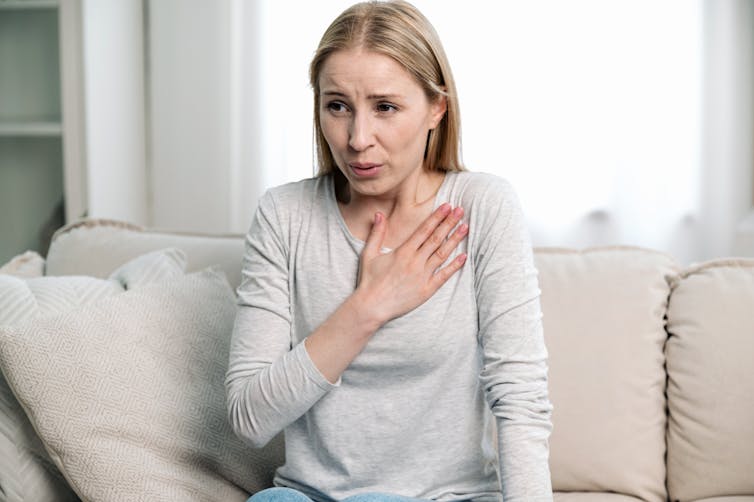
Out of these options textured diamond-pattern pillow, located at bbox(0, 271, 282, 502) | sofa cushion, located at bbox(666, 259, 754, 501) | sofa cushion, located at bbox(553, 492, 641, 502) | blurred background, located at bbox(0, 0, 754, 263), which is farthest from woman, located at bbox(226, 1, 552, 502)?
blurred background, located at bbox(0, 0, 754, 263)

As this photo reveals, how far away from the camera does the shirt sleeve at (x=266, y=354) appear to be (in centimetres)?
131

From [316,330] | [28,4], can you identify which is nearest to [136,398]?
[316,330]

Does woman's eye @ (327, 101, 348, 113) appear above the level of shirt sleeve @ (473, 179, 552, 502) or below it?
above

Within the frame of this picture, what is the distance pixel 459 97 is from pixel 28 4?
4.98 feet

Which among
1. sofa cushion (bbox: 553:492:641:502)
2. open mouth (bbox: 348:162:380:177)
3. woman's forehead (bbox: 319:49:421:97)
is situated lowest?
sofa cushion (bbox: 553:492:641:502)

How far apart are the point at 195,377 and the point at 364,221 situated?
1.34 feet

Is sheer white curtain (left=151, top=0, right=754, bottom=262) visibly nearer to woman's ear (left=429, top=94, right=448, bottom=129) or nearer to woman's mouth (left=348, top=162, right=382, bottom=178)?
woman's ear (left=429, top=94, right=448, bottom=129)

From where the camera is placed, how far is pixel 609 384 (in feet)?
5.53

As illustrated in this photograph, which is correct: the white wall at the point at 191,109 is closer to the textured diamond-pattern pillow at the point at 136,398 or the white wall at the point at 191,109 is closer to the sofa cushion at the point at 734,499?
the textured diamond-pattern pillow at the point at 136,398

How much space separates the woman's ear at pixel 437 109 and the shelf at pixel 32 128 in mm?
2099

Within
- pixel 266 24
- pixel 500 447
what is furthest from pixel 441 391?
pixel 266 24

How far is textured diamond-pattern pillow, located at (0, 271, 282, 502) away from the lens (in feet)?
4.57

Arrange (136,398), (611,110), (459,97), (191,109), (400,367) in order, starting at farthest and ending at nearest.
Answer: (191,109) → (459,97) → (611,110) → (136,398) → (400,367)

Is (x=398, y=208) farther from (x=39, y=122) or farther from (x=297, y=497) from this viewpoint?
(x=39, y=122)
